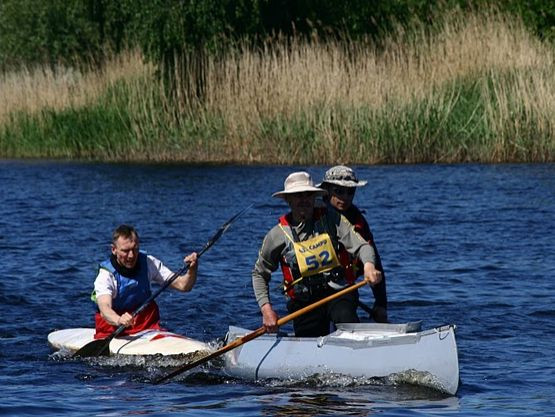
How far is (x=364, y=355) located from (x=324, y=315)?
56cm

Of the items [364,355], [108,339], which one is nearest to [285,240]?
[364,355]

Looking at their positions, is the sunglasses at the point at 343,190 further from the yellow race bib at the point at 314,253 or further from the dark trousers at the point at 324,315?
the dark trousers at the point at 324,315

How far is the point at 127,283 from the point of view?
10305mm

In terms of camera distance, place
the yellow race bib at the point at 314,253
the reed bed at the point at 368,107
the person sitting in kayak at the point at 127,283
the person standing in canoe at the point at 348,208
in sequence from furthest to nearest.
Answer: the reed bed at the point at 368,107 < the person sitting in kayak at the point at 127,283 < the person standing in canoe at the point at 348,208 < the yellow race bib at the point at 314,253

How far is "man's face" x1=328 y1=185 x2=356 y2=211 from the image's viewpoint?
939cm

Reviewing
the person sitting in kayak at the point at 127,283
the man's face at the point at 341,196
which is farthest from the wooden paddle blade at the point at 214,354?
the man's face at the point at 341,196

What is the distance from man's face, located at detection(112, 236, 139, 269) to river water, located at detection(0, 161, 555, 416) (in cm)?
73

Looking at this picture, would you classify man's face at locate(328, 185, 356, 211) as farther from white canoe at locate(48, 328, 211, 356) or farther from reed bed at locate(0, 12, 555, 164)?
reed bed at locate(0, 12, 555, 164)

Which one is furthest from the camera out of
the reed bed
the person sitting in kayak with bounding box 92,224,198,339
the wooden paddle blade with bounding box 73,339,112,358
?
the reed bed

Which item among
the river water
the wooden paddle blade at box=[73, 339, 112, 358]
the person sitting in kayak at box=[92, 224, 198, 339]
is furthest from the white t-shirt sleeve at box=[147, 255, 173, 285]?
the river water

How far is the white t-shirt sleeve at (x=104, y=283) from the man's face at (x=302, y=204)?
5.78ft

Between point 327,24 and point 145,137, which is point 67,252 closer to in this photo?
point 145,137

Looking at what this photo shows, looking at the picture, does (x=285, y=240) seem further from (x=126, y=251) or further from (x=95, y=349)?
(x=95, y=349)

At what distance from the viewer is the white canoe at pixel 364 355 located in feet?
29.1
